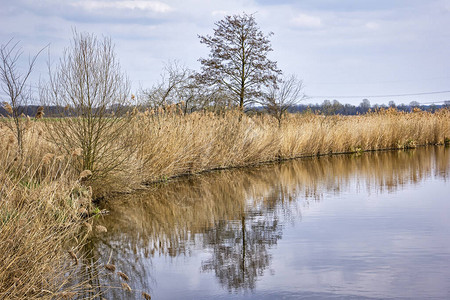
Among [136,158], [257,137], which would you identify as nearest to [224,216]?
[136,158]

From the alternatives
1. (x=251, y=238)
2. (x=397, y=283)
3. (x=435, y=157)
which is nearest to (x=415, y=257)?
(x=397, y=283)

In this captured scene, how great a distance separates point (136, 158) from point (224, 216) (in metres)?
4.25

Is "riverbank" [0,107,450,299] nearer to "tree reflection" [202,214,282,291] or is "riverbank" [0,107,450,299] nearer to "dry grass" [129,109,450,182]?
"dry grass" [129,109,450,182]

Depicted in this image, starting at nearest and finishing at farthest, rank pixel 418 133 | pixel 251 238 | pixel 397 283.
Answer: pixel 397 283
pixel 251 238
pixel 418 133

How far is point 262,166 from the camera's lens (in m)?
18.5

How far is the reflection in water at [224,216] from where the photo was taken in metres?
6.20

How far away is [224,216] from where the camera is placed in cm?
918

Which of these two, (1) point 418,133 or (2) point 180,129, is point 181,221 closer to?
(2) point 180,129

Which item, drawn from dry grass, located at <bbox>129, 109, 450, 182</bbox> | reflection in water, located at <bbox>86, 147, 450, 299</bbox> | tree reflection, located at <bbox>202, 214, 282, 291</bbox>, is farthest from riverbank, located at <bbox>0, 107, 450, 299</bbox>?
tree reflection, located at <bbox>202, 214, 282, 291</bbox>

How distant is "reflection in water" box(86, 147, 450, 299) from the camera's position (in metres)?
6.20

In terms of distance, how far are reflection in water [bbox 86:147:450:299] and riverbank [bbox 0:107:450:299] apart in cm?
60

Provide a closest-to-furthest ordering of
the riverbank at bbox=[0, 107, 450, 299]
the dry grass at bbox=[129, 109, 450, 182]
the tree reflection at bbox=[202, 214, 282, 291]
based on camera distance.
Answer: the riverbank at bbox=[0, 107, 450, 299] < the tree reflection at bbox=[202, 214, 282, 291] < the dry grass at bbox=[129, 109, 450, 182]

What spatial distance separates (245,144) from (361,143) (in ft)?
31.8

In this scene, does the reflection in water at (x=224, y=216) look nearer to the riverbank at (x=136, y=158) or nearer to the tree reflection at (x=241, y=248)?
the tree reflection at (x=241, y=248)
